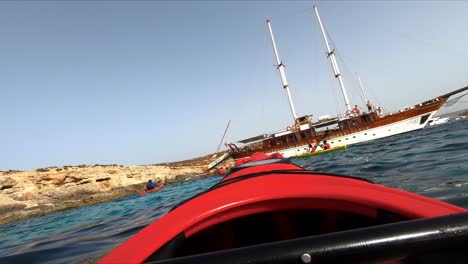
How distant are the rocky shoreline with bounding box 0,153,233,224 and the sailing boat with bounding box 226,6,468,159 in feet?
41.9

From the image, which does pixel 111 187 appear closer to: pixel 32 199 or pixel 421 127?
pixel 32 199

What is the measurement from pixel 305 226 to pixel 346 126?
3452 centimetres

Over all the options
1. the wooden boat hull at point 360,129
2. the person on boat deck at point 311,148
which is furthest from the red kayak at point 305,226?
the wooden boat hull at point 360,129

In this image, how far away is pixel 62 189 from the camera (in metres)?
29.8

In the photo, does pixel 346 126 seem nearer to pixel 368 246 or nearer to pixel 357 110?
pixel 357 110

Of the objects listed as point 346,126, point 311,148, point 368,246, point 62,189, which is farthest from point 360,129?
point 368,246

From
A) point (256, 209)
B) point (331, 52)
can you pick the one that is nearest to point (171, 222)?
point (256, 209)

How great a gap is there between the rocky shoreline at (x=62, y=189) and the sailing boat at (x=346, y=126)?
12.8 metres

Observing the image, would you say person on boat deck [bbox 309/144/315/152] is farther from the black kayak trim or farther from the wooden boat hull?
the black kayak trim

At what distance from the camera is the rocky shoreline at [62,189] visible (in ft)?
85.4

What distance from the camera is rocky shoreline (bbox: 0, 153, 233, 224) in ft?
85.4

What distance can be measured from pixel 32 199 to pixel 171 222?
108ft

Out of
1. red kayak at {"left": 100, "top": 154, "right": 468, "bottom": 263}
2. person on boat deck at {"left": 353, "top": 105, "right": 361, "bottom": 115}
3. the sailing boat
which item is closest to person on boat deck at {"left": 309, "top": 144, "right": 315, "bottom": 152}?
the sailing boat

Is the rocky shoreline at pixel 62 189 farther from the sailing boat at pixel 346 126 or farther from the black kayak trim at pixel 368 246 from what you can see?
the black kayak trim at pixel 368 246
